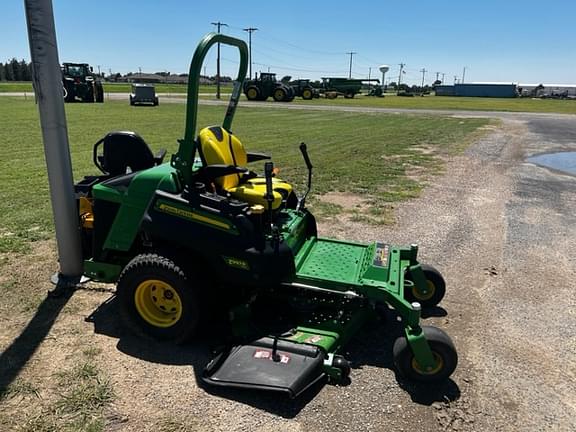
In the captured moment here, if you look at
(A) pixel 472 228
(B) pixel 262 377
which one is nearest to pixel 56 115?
(B) pixel 262 377

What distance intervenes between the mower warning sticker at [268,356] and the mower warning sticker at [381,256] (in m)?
1.00

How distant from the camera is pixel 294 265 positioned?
3.43 m

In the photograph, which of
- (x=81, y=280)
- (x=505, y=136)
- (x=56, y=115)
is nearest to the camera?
(x=56, y=115)

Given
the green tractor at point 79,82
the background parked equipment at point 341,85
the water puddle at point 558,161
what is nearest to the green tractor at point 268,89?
the green tractor at point 79,82

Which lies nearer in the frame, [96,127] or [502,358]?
[502,358]

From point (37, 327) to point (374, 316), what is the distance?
249 cm

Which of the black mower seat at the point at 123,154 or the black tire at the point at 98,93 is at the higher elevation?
the black mower seat at the point at 123,154

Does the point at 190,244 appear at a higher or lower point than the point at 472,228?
higher

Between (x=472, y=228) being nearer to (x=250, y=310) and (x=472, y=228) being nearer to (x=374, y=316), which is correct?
(x=374, y=316)

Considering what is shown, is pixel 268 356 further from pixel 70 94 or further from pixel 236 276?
pixel 70 94

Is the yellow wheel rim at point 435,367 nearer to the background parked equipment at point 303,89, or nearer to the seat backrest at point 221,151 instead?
the seat backrest at point 221,151

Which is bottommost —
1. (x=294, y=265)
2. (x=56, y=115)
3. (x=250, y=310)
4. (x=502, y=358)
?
(x=502, y=358)

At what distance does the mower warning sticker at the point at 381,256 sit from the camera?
3.60m

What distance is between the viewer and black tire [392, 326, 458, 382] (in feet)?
9.73
